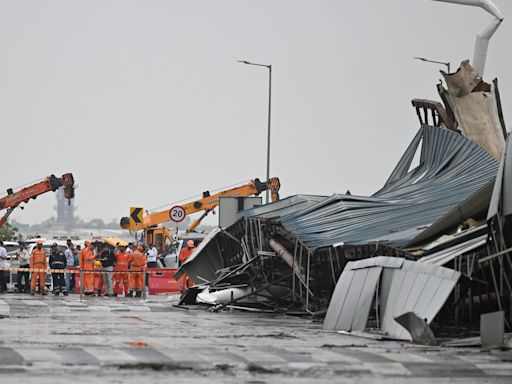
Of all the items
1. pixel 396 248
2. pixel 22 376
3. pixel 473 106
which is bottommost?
pixel 22 376

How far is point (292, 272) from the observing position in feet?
103

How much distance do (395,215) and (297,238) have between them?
2492mm

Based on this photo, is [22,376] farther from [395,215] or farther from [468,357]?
[395,215]

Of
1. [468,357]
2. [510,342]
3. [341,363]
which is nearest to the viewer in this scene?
[341,363]

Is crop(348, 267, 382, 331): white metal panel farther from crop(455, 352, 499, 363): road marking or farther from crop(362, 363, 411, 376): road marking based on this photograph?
crop(362, 363, 411, 376): road marking

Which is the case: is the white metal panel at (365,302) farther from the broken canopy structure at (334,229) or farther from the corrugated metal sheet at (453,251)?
the broken canopy structure at (334,229)

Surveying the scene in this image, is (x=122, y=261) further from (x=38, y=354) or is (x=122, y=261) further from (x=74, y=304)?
(x=38, y=354)

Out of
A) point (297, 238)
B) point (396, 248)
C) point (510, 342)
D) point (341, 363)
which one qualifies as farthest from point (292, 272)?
point (341, 363)

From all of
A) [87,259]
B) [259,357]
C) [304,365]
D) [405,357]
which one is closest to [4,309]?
[87,259]

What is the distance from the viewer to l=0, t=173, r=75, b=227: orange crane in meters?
49.9

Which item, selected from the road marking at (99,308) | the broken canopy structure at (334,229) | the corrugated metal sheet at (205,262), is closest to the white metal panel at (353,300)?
the broken canopy structure at (334,229)

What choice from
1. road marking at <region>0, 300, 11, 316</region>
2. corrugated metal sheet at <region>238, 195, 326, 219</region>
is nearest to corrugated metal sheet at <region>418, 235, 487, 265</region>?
road marking at <region>0, 300, 11, 316</region>

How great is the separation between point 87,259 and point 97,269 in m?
0.56

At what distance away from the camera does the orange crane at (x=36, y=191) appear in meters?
49.9
